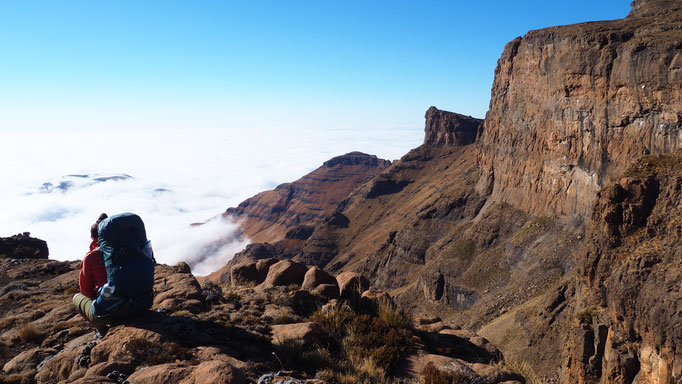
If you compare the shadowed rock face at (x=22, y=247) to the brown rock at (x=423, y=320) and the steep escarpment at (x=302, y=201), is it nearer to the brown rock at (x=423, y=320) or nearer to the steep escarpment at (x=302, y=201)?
the brown rock at (x=423, y=320)

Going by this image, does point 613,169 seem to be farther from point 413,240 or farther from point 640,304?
point 413,240

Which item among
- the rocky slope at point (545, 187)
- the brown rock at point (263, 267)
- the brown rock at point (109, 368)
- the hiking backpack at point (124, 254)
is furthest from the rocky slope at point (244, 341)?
the rocky slope at point (545, 187)

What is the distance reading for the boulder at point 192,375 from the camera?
571 cm

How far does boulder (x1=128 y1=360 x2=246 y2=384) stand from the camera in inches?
225

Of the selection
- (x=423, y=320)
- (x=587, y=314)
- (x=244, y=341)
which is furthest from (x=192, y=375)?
(x=587, y=314)

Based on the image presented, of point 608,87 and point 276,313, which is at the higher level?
point 608,87

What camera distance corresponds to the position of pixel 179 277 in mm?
12883

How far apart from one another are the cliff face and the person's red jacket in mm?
39662

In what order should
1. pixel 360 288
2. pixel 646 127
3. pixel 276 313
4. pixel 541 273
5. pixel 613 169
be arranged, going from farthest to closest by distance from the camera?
1. pixel 541 273
2. pixel 613 169
3. pixel 646 127
4. pixel 360 288
5. pixel 276 313

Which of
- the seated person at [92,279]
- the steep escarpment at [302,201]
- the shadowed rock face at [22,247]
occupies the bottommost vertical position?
the steep escarpment at [302,201]

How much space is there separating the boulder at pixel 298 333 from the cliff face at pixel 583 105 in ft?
118

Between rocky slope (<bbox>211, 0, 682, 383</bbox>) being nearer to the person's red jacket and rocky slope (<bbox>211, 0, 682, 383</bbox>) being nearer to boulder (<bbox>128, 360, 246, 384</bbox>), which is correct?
boulder (<bbox>128, 360, 246, 384</bbox>)

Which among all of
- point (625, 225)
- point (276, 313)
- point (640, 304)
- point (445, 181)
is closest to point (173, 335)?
point (276, 313)

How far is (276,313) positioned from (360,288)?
3.39m
